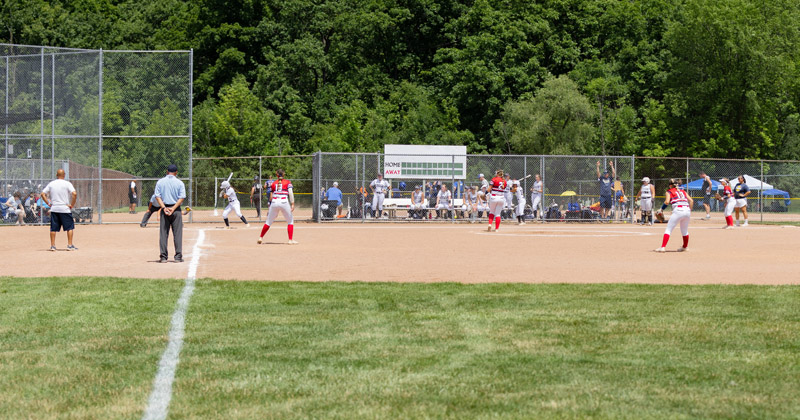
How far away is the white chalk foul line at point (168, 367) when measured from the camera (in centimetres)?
540

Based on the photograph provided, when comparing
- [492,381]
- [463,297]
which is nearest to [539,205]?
[463,297]

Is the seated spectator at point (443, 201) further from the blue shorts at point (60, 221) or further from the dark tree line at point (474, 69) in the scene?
the dark tree line at point (474, 69)

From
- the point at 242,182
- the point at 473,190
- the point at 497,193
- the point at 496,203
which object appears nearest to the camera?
the point at 497,193

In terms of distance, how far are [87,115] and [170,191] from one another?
1592 cm

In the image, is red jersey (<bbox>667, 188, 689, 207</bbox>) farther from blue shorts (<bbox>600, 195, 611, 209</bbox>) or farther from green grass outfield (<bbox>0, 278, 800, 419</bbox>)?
blue shorts (<bbox>600, 195, 611, 209</bbox>)

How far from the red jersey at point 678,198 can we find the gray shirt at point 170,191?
9.79 metres

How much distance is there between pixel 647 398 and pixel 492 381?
103 centimetres

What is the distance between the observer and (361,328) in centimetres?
855

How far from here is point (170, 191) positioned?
15.7m

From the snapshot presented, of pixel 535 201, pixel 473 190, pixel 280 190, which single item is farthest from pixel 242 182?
pixel 280 190

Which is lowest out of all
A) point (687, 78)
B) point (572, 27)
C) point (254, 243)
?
point (254, 243)

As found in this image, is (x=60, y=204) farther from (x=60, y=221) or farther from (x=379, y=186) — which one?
(x=379, y=186)

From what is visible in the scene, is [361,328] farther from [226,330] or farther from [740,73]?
[740,73]

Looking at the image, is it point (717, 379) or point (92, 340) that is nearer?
point (717, 379)
